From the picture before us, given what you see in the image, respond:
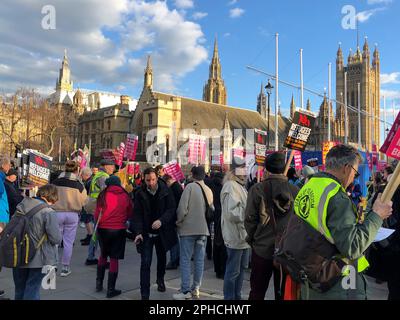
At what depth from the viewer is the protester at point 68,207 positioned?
621 centimetres

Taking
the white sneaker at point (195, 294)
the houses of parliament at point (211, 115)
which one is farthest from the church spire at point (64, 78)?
the white sneaker at point (195, 294)

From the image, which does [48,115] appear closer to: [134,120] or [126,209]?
[134,120]

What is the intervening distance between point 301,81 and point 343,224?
74.5 ft

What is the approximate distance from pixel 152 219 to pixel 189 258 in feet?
2.63

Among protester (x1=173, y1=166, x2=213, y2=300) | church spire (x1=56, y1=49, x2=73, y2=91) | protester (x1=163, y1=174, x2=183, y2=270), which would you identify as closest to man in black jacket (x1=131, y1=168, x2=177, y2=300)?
protester (x1=173, y1=166, x2=213, y2=300)

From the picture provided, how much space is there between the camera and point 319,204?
2.46 m

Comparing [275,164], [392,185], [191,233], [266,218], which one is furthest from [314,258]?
[191,233]

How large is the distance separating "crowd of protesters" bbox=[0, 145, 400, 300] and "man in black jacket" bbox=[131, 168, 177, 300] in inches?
0.6

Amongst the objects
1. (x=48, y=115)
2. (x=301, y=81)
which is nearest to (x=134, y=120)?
(x=48, y=115)

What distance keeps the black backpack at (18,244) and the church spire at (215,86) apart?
66.1 m

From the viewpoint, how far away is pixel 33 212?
13.2 ft

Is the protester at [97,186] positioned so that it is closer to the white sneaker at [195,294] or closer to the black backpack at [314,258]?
the white sneaker at [195,294]

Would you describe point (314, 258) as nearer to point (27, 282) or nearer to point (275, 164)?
point (275, 164)

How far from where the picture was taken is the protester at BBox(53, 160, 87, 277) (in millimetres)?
6205
